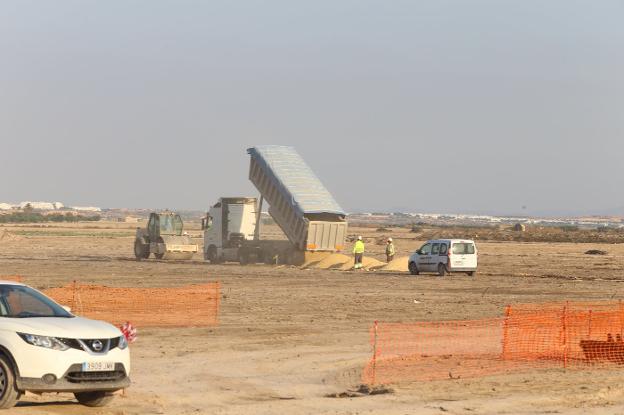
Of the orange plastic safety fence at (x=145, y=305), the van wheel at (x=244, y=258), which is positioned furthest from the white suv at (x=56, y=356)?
the van wheel at (x=244, y=258)

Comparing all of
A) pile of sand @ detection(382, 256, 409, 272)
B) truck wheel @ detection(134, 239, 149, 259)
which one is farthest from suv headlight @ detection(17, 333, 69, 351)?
truck wheel @ detection(134, 239, 149, 259)

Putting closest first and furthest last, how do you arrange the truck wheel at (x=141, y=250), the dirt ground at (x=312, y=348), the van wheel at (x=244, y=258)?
1. the dirt ground at (x=312, y=348)
2. the van wheel at (x=244, y=258)
3. the truck wheel at (x=141, y=250)

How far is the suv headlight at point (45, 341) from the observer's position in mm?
14109

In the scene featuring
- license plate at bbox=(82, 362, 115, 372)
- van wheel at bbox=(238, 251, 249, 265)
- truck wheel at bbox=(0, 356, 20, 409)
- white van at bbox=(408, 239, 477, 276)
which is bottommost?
truck wheel at bbox=(0, 356, 20, 409)

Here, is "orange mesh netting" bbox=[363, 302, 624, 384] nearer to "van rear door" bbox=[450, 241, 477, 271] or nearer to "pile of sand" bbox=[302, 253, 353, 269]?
"van rear door" bbox=[450, 241, 477, 271]

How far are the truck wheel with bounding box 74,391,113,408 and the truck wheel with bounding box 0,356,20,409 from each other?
1123mm

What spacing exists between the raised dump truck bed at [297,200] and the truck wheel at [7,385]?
38.5 metres

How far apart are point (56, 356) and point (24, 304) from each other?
5.63 ft

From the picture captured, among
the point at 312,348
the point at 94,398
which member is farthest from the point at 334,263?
the point at 94,398

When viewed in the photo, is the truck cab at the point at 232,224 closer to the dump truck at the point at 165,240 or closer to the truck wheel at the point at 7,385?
the dump truck at the point at 165,240

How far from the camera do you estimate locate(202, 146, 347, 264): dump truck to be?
175 ft

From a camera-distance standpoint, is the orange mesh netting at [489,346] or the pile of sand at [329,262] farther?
the pile of sand at [329,262]

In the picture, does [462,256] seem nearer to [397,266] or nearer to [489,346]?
[397,266]

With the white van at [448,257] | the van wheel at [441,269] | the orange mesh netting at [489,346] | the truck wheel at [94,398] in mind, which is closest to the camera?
the truck wheel at [94,398]
